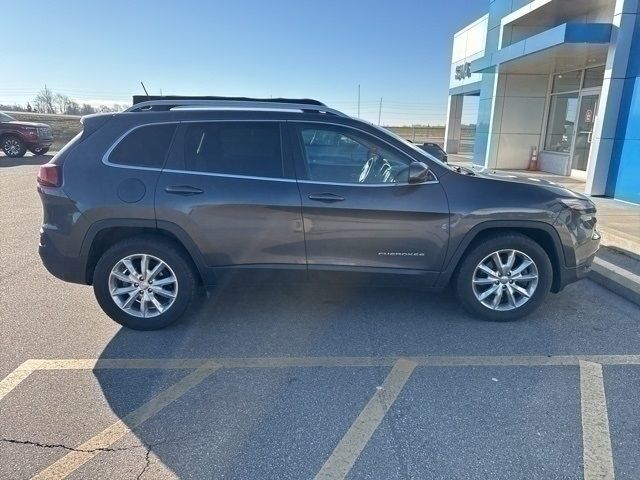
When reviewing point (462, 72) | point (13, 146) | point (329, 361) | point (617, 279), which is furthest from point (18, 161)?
point (617, 279)

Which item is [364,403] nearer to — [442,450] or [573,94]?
[442,450]

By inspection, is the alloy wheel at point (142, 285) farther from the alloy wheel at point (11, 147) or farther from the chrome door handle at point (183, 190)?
the alloy wheel at point (11, 147)

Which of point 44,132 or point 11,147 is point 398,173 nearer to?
point 44,132

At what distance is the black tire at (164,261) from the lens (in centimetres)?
348

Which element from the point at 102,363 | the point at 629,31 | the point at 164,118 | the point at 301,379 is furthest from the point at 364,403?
the point at 629,31

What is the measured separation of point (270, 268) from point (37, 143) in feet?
62.5

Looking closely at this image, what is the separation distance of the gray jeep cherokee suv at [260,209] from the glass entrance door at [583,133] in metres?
9.81

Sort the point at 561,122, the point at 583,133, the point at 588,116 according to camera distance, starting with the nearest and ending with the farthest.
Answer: the point at 588,116 → the point at 583,133 → the point at 561,122

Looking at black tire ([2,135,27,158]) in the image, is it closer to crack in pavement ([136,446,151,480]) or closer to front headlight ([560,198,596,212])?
crack in pavement ([136,446,151,480])

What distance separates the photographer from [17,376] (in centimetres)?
292

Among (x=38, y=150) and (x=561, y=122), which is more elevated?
(x=561, y=122)

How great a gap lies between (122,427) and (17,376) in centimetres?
105

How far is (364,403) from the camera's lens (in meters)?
2.68

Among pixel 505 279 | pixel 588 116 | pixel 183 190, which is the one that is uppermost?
pixel 588 116
